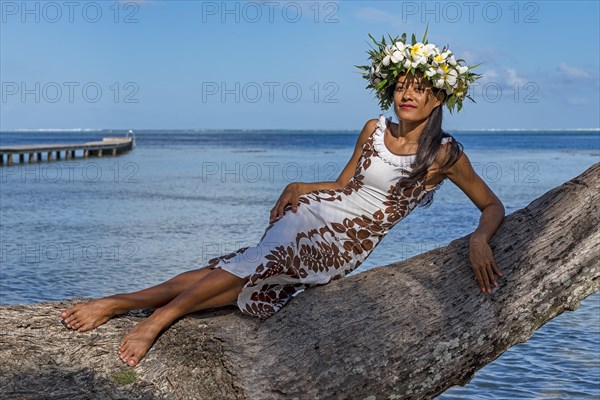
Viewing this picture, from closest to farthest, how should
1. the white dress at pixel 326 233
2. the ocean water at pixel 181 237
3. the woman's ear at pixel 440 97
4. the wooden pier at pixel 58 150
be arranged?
the white dress at pixel 326 233, the woman's ear at pixel 440 97, the ocean water at pixel 181 237, the wooden pier at pixel 58 150

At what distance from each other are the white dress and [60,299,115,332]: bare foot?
0.59m

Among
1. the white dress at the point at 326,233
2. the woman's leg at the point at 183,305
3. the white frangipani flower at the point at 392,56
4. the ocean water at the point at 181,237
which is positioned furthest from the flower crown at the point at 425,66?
the ocean water at the point at 181,237

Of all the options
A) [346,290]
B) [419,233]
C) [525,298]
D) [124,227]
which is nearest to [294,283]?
[346,290]

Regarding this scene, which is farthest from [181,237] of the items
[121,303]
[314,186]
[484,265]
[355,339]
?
[484,265]

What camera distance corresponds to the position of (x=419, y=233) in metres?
14.1

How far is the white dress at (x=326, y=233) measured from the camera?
398 cm

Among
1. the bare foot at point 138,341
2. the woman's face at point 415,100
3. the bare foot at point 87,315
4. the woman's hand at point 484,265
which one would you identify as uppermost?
the woman's face at point 415,100

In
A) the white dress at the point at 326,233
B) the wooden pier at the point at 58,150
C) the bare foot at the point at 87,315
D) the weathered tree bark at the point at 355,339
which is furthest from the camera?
the wooden pier at the point at 58,150

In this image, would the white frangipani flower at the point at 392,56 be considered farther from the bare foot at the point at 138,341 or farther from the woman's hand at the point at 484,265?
the bare foot at the point at 138,341

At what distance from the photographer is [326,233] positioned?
4219 millimetres

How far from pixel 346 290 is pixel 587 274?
1.21 meters

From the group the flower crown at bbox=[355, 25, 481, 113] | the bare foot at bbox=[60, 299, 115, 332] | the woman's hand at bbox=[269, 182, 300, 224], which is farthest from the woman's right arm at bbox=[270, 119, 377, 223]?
the bare foot at bbox=[60, 299, 115, 332]

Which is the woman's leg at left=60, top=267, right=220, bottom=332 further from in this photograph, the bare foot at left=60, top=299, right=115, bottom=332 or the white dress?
the white dress

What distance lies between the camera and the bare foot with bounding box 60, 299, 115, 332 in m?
3.83
